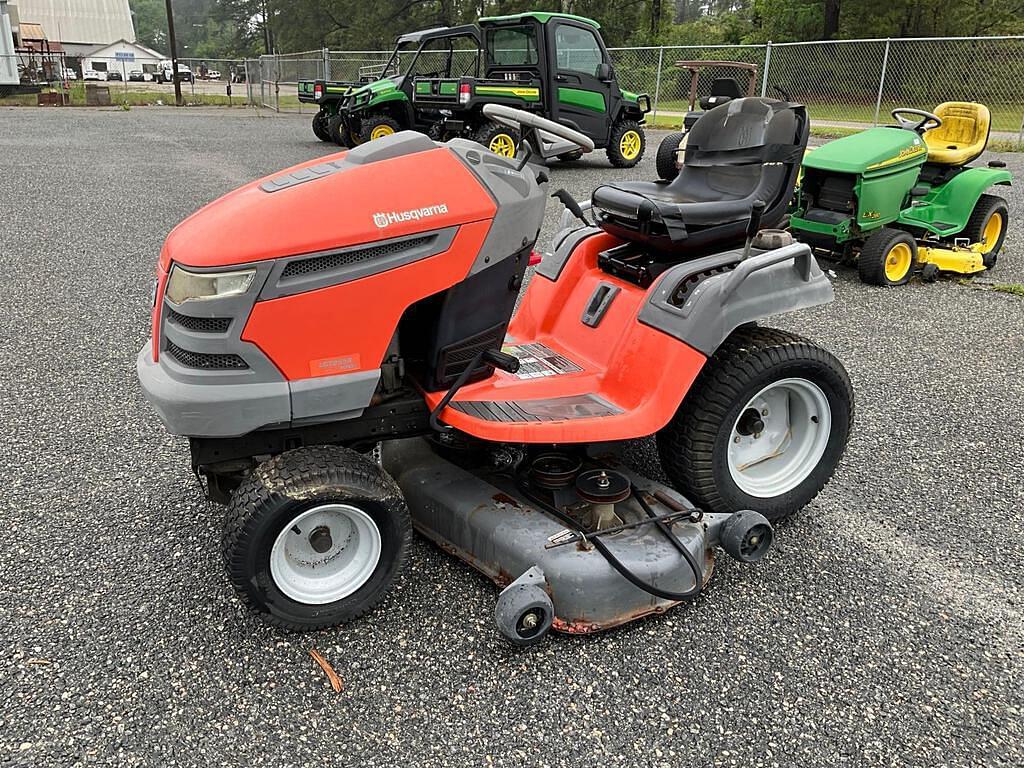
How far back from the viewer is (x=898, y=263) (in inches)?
250

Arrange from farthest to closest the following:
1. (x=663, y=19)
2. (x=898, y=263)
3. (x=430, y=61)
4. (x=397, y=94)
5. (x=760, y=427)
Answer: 1. (x=663, y=19)
2. (x=430, y=61)
3. (x=397, y=94)
4. (x=898, y=263)
5. (x=760, y=427)

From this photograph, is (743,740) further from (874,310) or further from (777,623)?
(874,310)

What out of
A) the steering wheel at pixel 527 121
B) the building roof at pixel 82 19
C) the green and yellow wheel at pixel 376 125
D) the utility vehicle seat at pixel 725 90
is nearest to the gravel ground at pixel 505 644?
the steering wheel at pixel 527 121

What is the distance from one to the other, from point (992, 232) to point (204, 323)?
6.69m

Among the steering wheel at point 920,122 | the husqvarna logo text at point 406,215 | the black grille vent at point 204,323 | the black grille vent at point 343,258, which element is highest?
the steering wheel at point 920,122

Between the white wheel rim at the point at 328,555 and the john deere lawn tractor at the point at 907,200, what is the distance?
190 inches

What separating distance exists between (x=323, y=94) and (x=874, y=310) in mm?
10778

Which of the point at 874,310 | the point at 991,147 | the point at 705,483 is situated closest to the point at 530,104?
the point at 874,310

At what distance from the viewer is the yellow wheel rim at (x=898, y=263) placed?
6289mm

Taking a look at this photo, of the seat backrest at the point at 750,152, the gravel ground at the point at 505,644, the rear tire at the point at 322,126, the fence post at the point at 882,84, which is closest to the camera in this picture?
the gravel ground at the point at 505,644

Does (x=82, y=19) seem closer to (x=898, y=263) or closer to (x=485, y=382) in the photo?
(x=898, y=263)

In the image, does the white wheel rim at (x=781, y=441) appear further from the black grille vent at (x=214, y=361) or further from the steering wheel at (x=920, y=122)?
the steering wheel at (x=920, y=122)

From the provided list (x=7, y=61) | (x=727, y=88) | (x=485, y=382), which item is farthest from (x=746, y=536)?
(x=7, y=61)

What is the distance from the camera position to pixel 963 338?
521cm
